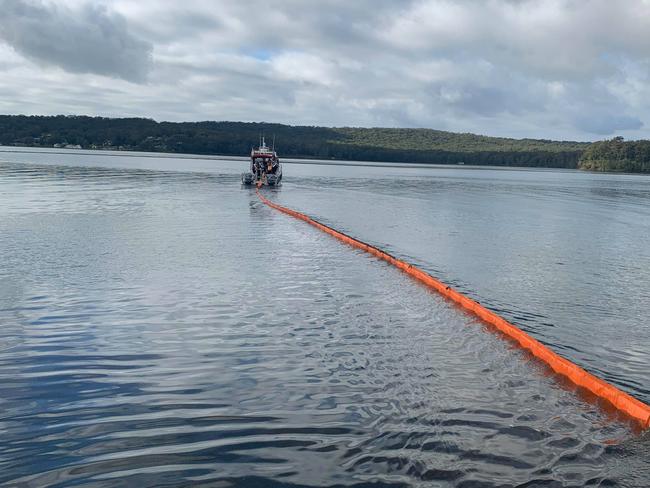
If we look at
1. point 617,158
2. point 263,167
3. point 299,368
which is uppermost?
point 617,158

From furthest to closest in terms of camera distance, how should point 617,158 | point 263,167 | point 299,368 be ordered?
point 617,158
point 263,167
point 299,368

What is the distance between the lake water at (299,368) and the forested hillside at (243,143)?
13463cm

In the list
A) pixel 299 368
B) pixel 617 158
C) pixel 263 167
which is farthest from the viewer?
pixel 617 158

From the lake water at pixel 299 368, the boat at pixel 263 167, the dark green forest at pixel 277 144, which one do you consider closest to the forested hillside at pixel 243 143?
the dark green forest at pixel 277 144

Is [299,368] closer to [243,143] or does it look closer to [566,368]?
[566,368]

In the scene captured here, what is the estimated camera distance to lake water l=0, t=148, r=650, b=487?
4.86m

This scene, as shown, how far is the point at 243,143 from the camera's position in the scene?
149 m

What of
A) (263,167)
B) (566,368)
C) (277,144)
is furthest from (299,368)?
(277,144)

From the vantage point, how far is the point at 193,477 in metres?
4.60

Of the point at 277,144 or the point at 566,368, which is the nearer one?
the point at 566,368

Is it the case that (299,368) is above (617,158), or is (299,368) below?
below

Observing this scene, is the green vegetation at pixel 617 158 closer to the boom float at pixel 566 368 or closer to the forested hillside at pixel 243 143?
the forested hillside at pixel 243 143

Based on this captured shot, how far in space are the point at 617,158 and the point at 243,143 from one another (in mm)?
92750

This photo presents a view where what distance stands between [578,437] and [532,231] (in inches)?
762
